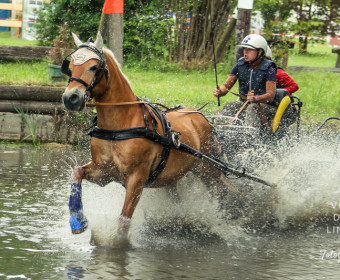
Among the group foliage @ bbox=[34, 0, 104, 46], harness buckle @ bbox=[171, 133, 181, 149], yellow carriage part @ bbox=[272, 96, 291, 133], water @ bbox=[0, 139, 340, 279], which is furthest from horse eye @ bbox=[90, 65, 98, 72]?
foliage @ bbox=[34, 0, 104, 46]

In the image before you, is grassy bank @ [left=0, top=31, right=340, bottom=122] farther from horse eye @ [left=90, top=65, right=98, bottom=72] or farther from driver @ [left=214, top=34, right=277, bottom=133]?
horse eye @ [left=90, top=65, right=98, bottom=72]

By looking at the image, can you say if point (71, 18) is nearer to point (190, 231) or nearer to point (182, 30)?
point (182, 30)

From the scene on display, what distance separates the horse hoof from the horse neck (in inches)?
32.3

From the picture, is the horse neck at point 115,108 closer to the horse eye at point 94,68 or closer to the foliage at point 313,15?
the horse eye at point 94,68

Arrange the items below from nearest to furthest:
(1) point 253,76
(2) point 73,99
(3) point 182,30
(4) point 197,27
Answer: (2) point 73,99 → (1) point 253,76 → (3) point 182,30 → (4) point 197,27

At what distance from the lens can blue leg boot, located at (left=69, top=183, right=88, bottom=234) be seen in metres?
6.12

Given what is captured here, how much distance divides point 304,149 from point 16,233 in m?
3.41

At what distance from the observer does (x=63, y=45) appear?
12.4 m

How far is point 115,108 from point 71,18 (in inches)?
527

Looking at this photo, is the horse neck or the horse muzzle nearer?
the horse muzzle

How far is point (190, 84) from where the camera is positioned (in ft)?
50.5

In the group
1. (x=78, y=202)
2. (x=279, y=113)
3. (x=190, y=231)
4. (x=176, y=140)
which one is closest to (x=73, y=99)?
(x=78, y=202)

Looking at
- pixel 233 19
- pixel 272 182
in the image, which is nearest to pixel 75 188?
pixel 272 182

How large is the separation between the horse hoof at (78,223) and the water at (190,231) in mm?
170
